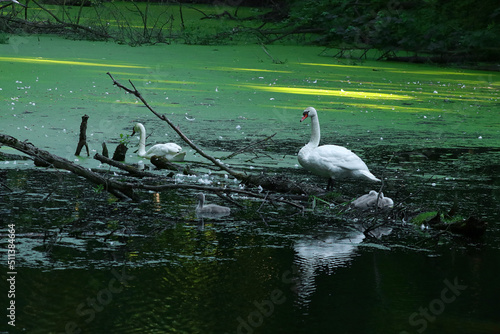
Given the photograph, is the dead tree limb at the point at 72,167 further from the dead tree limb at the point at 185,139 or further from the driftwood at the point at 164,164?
the driftwood at the point at 164,164

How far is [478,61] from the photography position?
17734 millimetres

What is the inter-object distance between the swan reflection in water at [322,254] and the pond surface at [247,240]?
→ 1 centimetres

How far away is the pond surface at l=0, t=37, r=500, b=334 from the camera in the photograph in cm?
318

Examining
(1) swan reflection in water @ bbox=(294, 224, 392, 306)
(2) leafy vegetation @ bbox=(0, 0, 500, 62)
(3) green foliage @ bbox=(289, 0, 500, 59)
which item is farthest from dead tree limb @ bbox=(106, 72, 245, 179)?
(3) green foliage @ bbox=(289, 0, 500, 59)

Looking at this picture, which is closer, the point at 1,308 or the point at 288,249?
the point at 1,308

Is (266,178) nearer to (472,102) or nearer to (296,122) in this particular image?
(296,122)

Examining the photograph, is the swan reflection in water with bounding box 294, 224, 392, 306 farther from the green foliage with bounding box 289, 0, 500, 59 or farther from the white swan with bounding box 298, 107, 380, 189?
the green foliage with bounding box 289, 0, 500, 59

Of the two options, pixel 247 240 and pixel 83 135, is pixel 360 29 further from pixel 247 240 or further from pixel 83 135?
pixel 247 240

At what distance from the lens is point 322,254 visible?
13.5 ft

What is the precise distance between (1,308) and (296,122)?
631cm

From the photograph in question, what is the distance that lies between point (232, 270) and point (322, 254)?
0.59 m

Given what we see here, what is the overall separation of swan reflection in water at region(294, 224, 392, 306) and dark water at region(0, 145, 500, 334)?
0.01 meters

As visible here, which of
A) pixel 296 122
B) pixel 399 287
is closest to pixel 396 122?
pixel 296 122

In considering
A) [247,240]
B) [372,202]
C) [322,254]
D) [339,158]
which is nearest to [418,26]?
[339,158]
